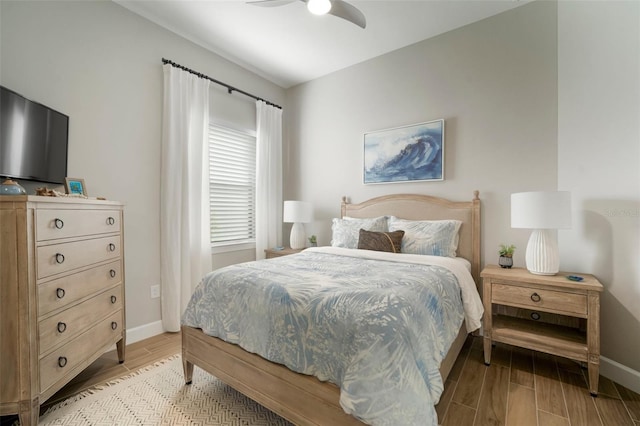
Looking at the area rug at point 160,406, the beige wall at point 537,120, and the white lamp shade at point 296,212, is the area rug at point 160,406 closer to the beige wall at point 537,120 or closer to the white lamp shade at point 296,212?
the white lamp shade at point 296,212

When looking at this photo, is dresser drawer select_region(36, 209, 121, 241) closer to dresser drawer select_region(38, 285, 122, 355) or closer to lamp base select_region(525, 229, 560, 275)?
dresser drawer select_region(38, 285, 122, 355)

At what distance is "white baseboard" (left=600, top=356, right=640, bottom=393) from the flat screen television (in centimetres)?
418

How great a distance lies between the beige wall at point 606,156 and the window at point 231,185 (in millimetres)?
3312

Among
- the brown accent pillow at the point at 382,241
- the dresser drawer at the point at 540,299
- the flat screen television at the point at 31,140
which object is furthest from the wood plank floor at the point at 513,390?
the flat screen television at the point at 31,140

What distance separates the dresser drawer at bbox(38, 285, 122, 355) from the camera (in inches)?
57.9

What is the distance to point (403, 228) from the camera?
2838mm

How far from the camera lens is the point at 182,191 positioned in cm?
287

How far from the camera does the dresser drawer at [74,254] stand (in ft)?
4.84

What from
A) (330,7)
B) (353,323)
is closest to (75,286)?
(353,323)

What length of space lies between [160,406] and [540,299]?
8.59 feet

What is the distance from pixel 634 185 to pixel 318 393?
247 centimetres

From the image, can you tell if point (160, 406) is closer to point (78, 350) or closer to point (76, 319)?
point (78, 350)

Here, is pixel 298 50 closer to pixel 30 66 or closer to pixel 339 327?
pixel 30 66

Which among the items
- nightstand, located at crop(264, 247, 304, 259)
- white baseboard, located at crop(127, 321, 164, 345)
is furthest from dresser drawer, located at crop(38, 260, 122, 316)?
nightstand, located at crop(264, 247, 304, 259)
